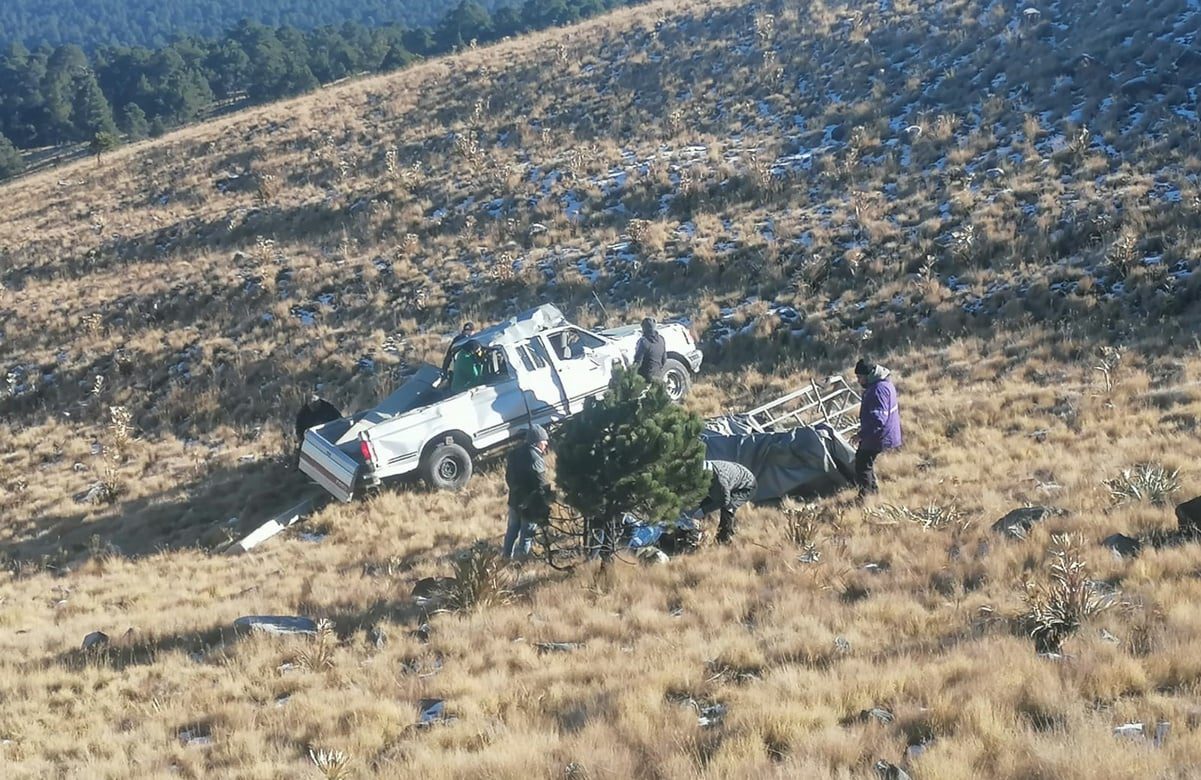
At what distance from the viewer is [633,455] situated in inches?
313

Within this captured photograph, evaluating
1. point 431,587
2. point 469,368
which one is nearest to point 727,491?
point 431,587

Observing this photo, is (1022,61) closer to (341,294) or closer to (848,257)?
(848,257)

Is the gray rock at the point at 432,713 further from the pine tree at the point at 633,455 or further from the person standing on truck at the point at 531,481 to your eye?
the person standing on truck at the point at 531,481

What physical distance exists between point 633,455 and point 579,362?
226 inches

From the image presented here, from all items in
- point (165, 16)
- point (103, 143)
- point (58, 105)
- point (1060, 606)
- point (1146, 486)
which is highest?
point (165, 16)

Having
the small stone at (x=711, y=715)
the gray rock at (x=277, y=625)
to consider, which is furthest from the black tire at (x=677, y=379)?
the small stone at (x=711, y=715)

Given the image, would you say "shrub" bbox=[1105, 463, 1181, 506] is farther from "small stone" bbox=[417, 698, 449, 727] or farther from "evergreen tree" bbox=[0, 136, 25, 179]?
"evergreen tree" bbox=[0, 136, 25, 179]

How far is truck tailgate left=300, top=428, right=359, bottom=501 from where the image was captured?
38.3ft

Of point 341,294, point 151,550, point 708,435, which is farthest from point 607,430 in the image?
point 341,294

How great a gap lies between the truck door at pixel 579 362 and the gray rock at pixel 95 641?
6.67 m

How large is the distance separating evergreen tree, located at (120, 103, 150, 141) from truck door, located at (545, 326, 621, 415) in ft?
167

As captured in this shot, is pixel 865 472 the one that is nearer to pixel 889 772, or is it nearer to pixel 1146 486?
pixel 1146 486

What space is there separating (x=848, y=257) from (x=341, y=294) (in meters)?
11.9

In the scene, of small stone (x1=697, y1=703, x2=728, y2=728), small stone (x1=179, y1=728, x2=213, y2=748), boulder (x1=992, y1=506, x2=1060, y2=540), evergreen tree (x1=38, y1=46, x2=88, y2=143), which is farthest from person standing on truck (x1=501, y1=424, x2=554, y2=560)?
evergreen tree (x1=38, y1=46, x2=88, y2=143)
